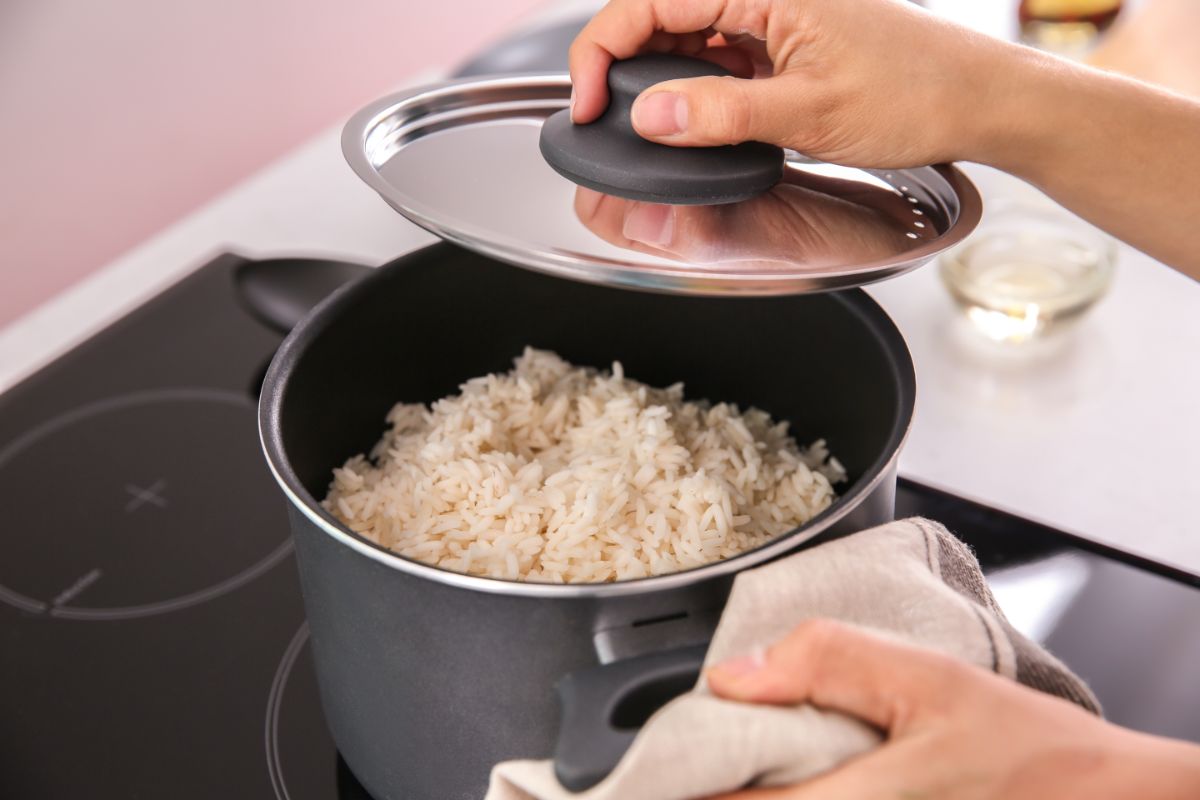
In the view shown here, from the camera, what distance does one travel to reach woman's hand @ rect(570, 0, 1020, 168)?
2.41 ft

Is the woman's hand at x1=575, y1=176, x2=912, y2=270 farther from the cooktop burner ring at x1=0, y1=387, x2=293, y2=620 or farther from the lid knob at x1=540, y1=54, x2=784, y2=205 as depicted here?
the cooktop burner ring at x1=0, y1=387, x2=293, y2=620

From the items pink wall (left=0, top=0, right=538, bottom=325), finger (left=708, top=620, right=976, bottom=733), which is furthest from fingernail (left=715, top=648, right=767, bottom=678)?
pink wall (left=0, top=0, right=538, bottom=325)

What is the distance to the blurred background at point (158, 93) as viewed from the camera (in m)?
1.67

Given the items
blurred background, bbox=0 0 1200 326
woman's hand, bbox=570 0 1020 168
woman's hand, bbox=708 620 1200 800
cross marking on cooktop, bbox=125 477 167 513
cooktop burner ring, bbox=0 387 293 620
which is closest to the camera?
woman's hand, bbox=708 620 1200 800

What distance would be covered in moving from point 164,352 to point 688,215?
72 cm

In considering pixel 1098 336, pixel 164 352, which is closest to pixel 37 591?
pixel 164 352

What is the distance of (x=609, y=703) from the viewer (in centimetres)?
52

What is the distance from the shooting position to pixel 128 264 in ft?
4.58

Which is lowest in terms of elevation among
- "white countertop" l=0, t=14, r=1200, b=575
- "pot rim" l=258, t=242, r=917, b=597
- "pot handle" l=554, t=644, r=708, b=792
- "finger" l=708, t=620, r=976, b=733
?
"white countertop" l=0, t=14, r=1200, b=575

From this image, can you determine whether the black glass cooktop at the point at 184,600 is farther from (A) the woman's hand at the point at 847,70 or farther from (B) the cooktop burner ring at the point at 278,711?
(A) the woman's hand at the point at 847,70

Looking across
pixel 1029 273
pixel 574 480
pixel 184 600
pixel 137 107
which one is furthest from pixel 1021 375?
pixel 137 107

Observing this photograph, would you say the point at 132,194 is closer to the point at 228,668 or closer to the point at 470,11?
the point at 470,11

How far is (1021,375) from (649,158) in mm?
658

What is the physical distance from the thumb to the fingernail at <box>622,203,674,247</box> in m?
0.04
